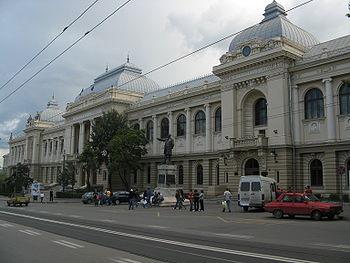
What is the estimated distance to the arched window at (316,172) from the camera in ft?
137

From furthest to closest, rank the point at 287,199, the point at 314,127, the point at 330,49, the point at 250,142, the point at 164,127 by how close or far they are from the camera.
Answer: the point at 164,127
the point at 250,142
the point at 330,49
the point at 314,127
the point at 287,199

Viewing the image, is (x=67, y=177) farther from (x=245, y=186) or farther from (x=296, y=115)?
(x=245, y=186)

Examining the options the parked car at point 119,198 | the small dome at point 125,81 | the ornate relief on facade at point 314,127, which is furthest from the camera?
the small dome at point 125,81

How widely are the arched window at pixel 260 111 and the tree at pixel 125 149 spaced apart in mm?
16729

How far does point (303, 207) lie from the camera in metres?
24.1

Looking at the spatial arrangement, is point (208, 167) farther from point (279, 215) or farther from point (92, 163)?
point (279, 215)

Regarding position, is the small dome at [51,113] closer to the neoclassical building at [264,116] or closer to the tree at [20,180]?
the tree at [20,180]

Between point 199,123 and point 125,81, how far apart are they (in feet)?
75.9

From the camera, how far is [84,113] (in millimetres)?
79312

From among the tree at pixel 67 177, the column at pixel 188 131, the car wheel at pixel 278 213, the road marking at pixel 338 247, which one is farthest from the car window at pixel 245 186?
the tree at pixel 67 177

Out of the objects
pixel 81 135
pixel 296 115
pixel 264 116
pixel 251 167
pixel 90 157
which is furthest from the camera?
pixel 81 135

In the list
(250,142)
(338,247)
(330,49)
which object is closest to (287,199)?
(338,247)

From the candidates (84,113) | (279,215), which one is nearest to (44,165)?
(84,113)

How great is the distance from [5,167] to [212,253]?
138930 mm
